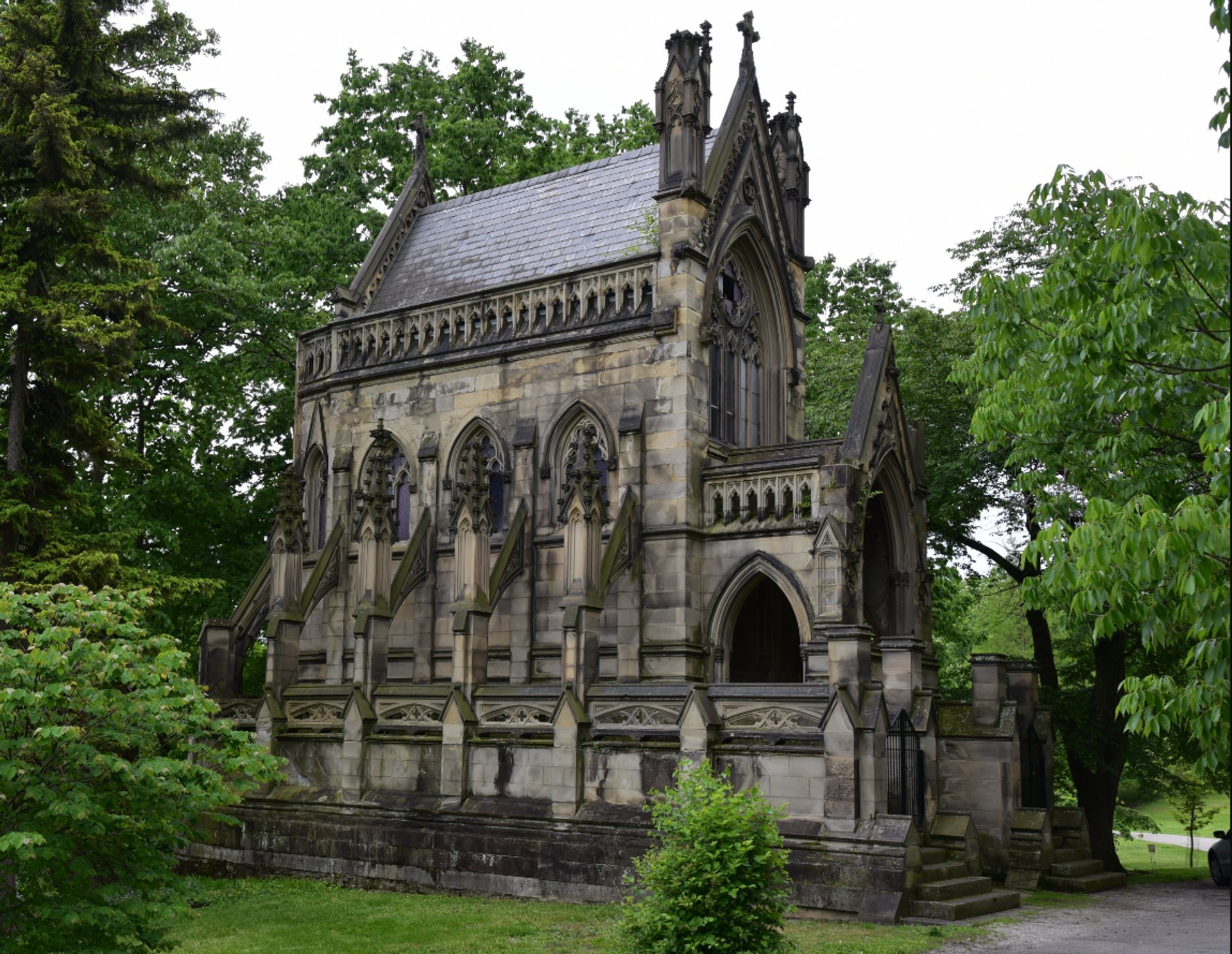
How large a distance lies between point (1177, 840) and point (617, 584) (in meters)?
29.9

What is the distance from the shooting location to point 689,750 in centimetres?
1833

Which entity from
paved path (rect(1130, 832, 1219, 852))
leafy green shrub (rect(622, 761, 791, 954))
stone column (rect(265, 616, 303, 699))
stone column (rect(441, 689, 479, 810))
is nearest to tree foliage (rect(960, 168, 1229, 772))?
leafy green shrub (rect(622, 761, 791, 954))

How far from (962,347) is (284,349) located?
16.0 metres

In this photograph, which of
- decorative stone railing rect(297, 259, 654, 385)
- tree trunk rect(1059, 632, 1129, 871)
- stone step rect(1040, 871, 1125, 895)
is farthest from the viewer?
tree trunk rect(1059, 632, 1129, 871)

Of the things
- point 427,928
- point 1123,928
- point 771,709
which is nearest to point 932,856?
point 1123,928

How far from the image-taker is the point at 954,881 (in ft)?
57.7

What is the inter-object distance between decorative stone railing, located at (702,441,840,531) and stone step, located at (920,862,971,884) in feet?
19.5

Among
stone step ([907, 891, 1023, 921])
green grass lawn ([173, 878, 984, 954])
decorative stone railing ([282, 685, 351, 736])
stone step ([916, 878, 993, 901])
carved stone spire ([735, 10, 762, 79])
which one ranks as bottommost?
green grass lawn ([173, 878, 984, 954])

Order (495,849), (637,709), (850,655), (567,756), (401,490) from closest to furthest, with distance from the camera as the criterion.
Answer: (850,655)
(637,709)
(567,756)
(495,849)
(401,490)

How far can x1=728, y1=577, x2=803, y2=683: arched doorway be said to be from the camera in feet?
80.7

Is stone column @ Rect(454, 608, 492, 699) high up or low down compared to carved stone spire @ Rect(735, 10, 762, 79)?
down

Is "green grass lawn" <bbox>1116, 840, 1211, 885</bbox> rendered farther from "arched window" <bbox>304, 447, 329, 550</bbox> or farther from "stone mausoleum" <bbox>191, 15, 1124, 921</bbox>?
"arched window" <bbox>304, 447, 329, 550</bbox>

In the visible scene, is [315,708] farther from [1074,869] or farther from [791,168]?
[791,168]

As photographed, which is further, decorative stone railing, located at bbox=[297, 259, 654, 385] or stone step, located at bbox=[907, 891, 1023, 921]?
decorative stone railing, located at bbox=[297, 259, 654, 385]
